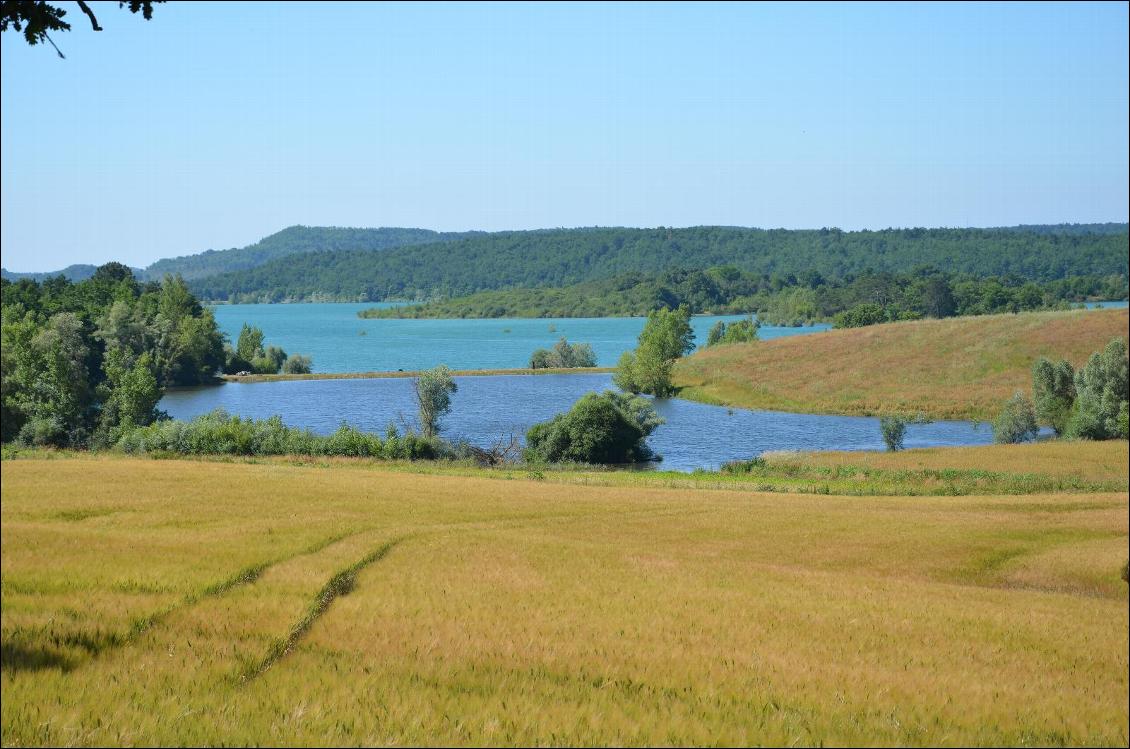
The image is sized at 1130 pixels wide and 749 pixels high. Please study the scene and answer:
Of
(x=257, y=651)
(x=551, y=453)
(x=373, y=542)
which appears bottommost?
(x=551, y=453)

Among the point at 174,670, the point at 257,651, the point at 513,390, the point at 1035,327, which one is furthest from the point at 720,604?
the point at 1035,327

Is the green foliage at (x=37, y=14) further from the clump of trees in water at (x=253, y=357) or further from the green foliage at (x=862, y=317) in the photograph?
the green foliage at (x=862, y=317)

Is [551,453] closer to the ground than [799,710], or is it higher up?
closer to the ground

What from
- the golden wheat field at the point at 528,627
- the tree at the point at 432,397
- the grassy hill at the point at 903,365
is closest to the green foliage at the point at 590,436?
the tree at the point at 432,397

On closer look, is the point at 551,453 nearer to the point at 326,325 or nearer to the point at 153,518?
the point at 153,518

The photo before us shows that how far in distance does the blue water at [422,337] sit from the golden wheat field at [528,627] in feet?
255

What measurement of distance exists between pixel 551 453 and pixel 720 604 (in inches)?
1848

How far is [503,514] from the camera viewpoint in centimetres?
3069

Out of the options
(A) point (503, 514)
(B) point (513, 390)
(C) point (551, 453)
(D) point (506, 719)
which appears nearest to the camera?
(D) point (506, 719)

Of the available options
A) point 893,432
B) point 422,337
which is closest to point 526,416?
point 893,432

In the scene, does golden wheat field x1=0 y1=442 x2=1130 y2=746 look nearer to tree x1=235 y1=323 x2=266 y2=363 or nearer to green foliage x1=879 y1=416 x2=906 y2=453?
green foliage x1=879 y1=416 x2=906 y2=453

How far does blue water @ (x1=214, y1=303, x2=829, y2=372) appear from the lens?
11256cm

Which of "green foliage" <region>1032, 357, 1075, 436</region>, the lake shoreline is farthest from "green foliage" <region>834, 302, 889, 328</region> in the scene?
"green foliage" <region>1032, 357, 1075, 436</region>

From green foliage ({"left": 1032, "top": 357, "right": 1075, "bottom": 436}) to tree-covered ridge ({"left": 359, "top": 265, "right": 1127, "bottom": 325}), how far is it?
7711cm
